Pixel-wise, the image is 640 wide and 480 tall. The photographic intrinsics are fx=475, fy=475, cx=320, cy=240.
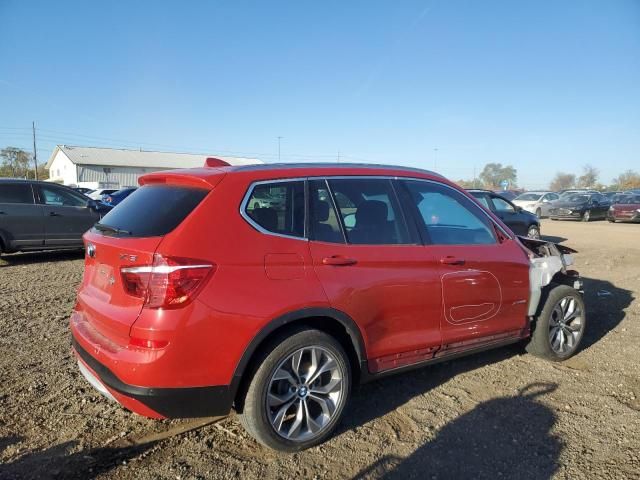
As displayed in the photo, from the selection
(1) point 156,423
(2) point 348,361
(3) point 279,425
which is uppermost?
(2) point 348,361

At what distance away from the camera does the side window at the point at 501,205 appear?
1184 centimetres

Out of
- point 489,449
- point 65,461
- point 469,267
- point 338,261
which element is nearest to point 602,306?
point 469,267

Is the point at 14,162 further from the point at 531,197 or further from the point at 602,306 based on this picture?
the point at 602,306

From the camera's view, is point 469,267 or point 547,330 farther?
point 547,330

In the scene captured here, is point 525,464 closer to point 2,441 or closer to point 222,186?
point 222,186

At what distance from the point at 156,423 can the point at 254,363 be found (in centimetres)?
101

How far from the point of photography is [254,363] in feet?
9.14

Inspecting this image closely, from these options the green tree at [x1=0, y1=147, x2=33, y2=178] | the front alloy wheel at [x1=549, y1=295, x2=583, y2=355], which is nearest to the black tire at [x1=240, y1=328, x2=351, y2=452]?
the front alloy wheel at [x1=549, y1=295, x2=583, y2=355]

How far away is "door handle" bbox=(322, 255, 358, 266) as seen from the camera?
117 inches

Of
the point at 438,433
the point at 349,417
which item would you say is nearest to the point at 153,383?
the point at 349,417

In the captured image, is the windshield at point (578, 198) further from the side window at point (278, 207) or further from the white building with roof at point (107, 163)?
the white building with roof at point (107, 163)

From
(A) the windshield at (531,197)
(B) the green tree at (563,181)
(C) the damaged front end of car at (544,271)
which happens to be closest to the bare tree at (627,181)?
(B) the green tree at (563,181)

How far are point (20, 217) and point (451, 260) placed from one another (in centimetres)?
860

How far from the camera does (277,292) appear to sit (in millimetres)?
2740
